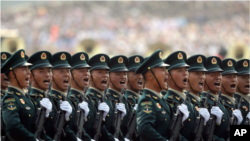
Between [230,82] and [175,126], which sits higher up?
[230,82]

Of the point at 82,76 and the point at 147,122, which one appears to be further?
the point at 82,76

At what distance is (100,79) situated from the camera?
8281 mm

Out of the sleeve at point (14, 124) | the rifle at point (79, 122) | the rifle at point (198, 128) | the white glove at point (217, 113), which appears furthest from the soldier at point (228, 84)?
the sleeve at point (14, 124)

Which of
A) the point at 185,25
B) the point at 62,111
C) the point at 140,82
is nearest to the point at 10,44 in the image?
the point at 140,82

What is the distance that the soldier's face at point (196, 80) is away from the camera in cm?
779

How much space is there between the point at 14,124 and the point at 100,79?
2.61 metres

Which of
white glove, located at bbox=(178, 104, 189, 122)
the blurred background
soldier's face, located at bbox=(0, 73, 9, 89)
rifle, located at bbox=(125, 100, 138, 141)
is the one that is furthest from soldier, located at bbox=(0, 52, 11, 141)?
the blurred background

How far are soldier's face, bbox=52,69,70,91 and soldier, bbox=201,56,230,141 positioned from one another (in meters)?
2.80

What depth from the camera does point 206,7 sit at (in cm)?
4972

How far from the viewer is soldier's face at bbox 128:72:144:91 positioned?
9047 millimetres

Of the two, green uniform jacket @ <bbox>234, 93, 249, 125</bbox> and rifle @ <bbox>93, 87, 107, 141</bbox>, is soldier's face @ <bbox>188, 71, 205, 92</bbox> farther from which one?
rifle @ <bbox>93, 87, 107, 141</bbox>

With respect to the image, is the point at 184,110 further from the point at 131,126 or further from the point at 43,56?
the point at 43,56

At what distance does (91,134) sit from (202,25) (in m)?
39.4

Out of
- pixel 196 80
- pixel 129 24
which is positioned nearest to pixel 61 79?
pixel 196 80
